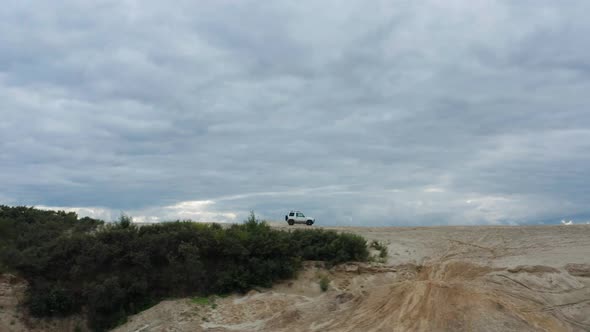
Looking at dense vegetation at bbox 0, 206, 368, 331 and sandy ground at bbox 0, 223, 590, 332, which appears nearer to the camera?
sandy ground at bbox 0, 223, 590, 332

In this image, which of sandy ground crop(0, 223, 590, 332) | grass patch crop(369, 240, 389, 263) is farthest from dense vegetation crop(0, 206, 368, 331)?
sandy ground crop(0, 223, 590, 332)

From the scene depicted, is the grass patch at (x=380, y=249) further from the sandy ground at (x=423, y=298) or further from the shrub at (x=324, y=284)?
the shrub at (x=324, y=284)

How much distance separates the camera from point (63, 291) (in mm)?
24844

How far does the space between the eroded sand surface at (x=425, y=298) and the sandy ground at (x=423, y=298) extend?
0.04 metres

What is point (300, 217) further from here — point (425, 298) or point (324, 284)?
point (425, 298)

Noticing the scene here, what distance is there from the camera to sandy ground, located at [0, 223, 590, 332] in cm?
1880

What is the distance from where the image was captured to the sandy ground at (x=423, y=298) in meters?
18.8

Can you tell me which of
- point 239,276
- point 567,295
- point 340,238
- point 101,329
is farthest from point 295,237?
point 567,295

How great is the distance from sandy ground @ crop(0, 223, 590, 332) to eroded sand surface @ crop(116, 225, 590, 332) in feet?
0.12

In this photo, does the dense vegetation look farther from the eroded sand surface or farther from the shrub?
the shrub

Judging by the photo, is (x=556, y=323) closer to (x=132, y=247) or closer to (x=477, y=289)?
(x=477, y=289)

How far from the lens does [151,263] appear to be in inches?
1000

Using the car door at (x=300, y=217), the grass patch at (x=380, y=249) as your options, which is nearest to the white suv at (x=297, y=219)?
the car door at (x=300, y=217)

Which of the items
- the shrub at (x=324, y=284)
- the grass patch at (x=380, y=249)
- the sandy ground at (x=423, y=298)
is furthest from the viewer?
the grass patch at (x=380, y=249)
